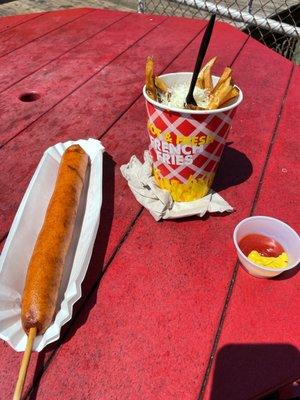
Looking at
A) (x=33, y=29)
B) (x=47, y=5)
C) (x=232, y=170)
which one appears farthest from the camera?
(x=47, y=5)

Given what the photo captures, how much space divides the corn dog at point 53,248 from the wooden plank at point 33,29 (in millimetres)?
1435

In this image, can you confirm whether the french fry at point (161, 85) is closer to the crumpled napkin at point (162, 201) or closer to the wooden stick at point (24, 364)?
the crumpled napkin at point (162, 201)

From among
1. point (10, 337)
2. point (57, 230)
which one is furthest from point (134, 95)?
point (10, 337)

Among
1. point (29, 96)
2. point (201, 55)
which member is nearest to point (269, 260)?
point (201, 55)

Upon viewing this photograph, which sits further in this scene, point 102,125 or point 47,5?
point 47,5

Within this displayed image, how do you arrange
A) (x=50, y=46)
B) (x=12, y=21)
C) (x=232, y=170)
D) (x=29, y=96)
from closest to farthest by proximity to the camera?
(x=232, y=170)
(x=29, y=96)
(x=50, y=46)
(x=12, y=21)

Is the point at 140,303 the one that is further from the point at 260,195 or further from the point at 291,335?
the point at 260,195

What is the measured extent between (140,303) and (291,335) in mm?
371

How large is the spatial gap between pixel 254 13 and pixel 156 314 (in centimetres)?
481

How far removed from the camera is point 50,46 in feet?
7.30

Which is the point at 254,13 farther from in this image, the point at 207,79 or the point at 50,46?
the point at 207,79

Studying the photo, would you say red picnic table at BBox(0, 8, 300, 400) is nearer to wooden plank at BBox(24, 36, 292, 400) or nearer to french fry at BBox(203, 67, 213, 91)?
wooden plank at BBox(24, 36, 292, 400)

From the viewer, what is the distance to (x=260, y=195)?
4.05 ft

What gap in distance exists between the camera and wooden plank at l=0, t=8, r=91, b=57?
224cm
